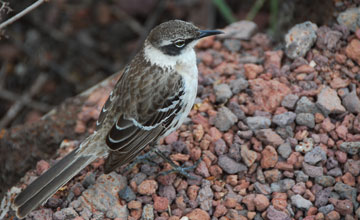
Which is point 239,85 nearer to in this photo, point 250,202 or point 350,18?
point 250,202

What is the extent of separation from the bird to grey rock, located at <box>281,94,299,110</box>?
1.02 meters

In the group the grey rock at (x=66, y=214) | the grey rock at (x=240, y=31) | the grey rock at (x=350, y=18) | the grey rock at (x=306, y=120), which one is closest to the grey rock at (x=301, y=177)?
the grey rock at (x=306, y=120)

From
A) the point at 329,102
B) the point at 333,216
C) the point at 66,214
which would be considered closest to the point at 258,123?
the point at 329,102

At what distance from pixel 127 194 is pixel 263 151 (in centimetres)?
141

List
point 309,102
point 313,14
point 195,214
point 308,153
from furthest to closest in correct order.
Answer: point 313,14 < point 309,102 < point 308,153 < point 195,214

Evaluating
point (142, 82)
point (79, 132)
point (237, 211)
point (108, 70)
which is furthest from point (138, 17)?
point (237, 211)

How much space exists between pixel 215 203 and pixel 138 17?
16.0 feet

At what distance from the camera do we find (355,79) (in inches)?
196

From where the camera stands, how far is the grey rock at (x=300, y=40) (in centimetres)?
531

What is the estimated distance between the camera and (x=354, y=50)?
5.08m

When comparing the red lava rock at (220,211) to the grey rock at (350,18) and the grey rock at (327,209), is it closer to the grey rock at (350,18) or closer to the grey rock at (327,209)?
the grey rock at (327,209)

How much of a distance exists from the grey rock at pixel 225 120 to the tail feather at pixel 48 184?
1383 mm

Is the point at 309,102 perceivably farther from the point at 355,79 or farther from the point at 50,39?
the point at 50,39

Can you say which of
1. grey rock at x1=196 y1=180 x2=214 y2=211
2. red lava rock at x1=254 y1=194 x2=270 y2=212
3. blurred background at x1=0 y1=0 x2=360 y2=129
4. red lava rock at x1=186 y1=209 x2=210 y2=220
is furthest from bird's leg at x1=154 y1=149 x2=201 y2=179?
blurred background at x1=0 y1=0 x2=360 y2=129
